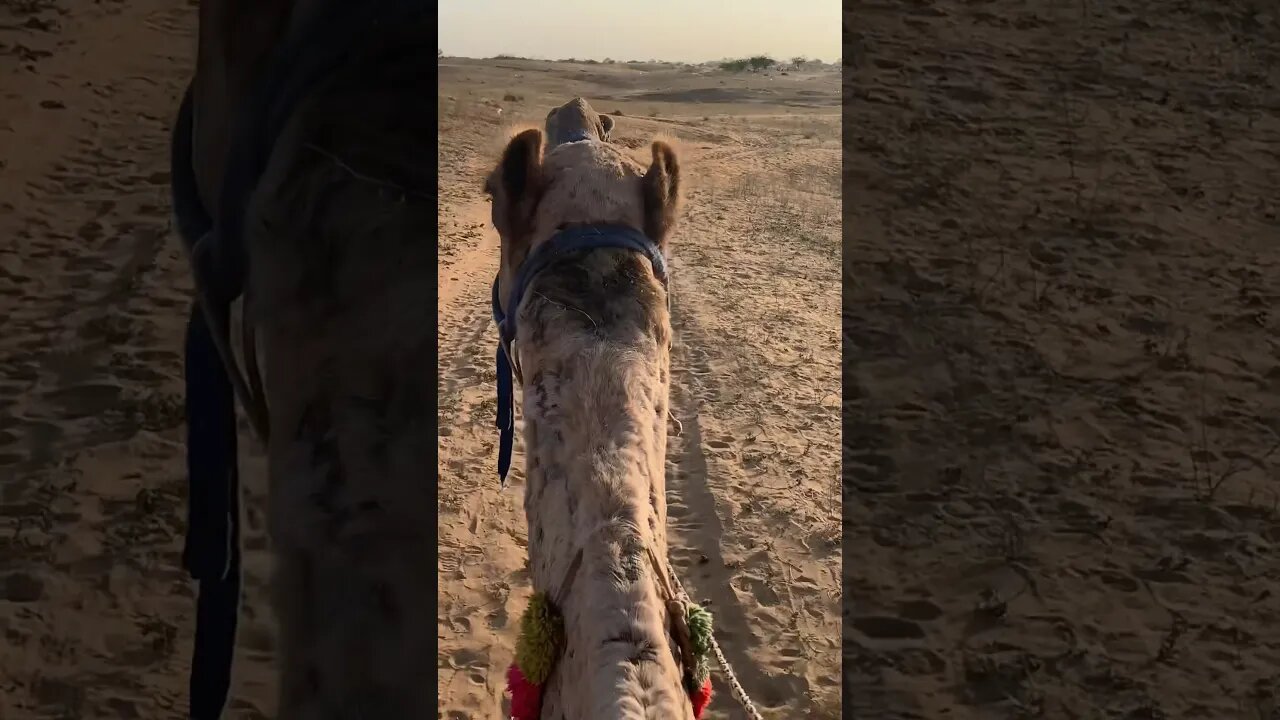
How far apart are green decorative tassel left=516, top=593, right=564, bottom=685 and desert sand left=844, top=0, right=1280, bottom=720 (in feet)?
2.44

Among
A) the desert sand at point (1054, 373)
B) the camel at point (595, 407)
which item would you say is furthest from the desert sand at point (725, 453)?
the desert sand at point (1054, 373)

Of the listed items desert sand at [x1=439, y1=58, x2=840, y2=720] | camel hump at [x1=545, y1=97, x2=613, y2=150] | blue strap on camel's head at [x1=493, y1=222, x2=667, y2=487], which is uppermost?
camel hump at [x1=545, y1=97, x2=613, y2=150]

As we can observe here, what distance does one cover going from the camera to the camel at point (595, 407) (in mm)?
1527

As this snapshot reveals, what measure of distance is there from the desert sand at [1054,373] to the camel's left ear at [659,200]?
46 centimetres

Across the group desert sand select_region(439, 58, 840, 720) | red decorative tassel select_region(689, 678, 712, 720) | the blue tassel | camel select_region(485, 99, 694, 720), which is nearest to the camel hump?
camel select_region(485, 99, 694, 720)

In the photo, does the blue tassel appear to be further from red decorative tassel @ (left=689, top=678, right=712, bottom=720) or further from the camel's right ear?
red decorative tassel @ (left=689, top=678, right=712, bottom=720)

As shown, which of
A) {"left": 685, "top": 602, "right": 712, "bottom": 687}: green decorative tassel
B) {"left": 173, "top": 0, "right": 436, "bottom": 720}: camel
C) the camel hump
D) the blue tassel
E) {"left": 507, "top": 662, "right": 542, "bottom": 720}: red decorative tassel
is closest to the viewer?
{"left": 173, "top": 0, "right": 436, "bottom": 720}: camel

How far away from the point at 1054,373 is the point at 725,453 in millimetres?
3650

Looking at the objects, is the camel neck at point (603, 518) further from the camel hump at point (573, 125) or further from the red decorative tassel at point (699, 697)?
the camel hump at point (573, 125)

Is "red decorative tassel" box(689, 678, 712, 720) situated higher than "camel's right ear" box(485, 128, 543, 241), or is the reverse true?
"camel's right ear" box(485, 128, 543, 241)

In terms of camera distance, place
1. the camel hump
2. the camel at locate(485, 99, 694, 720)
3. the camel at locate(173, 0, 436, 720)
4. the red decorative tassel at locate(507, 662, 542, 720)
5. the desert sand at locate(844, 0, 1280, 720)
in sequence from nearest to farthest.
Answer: the camel at locate(173, 0, 436, 720), the camel at locate(485, 99, 694, 720), the red decorative tassel at locate(507, 662, 542, 720), the desert sand at locate(844, 0, 1280, 720), the camel hump

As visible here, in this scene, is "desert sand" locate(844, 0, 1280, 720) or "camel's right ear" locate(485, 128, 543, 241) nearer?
"desert sand" locate(844, 0, 1280, 720)

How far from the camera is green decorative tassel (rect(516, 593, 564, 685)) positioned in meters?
1.65

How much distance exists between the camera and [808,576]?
461 cm
